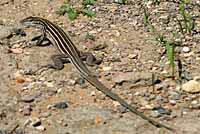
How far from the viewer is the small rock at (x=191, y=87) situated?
220 inches

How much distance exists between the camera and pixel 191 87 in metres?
5.62

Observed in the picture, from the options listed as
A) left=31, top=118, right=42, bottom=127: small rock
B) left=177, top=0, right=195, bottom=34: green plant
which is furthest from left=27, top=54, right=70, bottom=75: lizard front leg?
left=177, top=0, right=195, bottom=34: green plant

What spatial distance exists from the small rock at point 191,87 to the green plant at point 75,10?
194cm

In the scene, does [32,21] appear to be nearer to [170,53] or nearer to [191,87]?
[170,53]

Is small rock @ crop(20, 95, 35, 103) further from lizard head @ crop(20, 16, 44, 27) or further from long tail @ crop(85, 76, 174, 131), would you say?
lizard head @ crop(20, 16, 44, 27)

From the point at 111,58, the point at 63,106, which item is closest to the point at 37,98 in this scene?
the point at 63,106

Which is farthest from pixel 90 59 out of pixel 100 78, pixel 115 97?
pixel 115 97

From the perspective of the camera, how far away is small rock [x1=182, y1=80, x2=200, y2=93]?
5598mm

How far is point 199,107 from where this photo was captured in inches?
211

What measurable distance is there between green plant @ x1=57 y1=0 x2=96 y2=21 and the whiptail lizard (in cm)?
35

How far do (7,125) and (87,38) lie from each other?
6.01ft

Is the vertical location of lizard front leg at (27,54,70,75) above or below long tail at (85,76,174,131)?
above

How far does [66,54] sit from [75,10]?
100 cm

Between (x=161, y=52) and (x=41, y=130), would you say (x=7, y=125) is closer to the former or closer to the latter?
(x=41, y=130)
